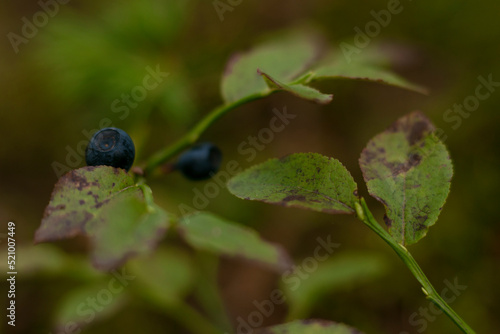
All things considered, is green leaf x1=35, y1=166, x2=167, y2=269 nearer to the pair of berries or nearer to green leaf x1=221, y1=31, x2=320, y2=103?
the pair of berries

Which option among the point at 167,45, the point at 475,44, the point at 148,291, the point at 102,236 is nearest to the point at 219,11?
the point at 167,45

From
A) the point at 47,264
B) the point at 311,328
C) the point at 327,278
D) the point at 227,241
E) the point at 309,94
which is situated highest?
the point at 309,94

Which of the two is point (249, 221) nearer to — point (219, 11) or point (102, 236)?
point (219, 11)

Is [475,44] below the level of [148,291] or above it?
above

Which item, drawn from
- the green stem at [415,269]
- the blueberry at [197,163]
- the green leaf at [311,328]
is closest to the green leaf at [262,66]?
the blueberry at [197,163]

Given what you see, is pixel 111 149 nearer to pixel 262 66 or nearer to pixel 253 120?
pixel 262 66

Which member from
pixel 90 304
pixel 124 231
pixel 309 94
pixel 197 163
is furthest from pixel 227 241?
pixel 90 304
